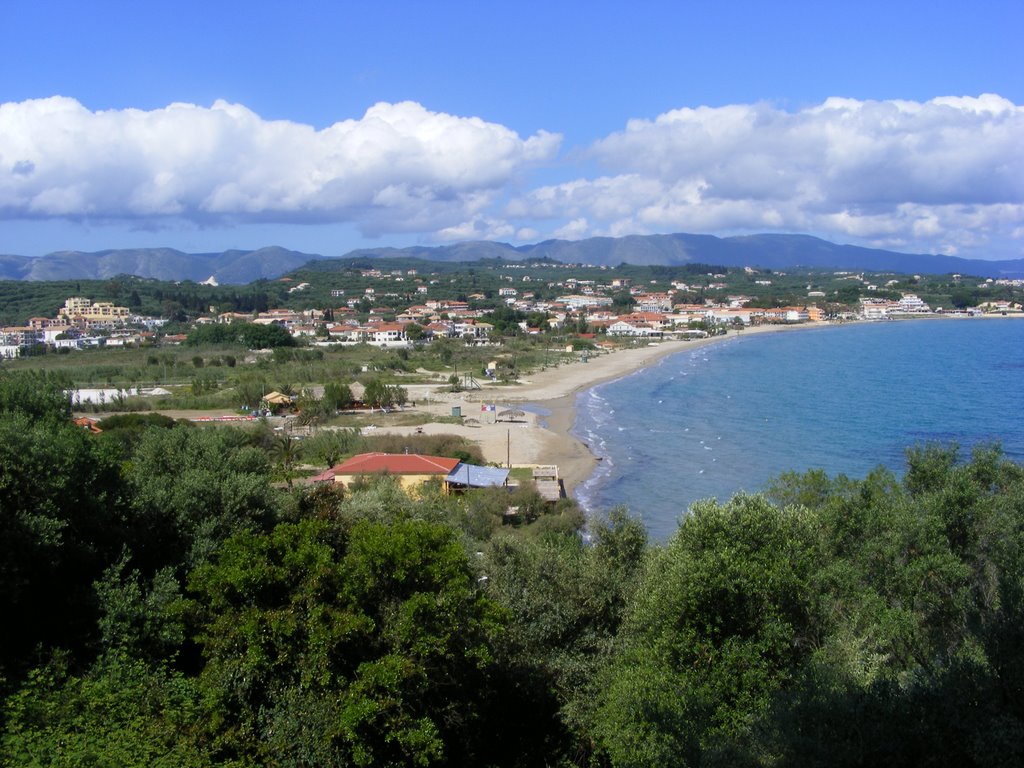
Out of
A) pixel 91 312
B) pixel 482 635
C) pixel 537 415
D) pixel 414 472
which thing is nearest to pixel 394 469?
pixel 414 472

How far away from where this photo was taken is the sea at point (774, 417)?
31078mm

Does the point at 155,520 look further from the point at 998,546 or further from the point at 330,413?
the point at 330,413

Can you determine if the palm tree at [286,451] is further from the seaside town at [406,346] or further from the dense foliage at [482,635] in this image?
the dense foliage at [482,635]

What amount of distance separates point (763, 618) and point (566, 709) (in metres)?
2.42

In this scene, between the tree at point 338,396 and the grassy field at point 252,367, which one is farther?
the grassy field at point 252,367

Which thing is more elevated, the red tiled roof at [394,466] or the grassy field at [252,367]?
the red tiled roof at [394,466]

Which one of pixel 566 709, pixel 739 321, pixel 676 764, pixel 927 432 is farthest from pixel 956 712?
pixel 739 321

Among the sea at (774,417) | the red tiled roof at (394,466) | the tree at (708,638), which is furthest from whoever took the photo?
the sea at (774,417)

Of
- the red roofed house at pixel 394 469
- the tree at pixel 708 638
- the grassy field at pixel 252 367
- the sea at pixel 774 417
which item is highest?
the tree at pixel 708 638

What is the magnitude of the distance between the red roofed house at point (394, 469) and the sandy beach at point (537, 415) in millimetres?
5086

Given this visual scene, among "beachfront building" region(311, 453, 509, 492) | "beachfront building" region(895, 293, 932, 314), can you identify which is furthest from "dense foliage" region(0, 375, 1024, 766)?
"beachfront building" region(895, 293, 932, 314)

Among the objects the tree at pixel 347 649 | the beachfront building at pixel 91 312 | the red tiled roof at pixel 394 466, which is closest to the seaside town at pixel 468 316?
the beachfront building at pixel 91 312

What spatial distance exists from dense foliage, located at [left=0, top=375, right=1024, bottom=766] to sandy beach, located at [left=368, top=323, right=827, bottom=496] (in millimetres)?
18370

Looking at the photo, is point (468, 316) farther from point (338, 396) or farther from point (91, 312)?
point (338, 396)
